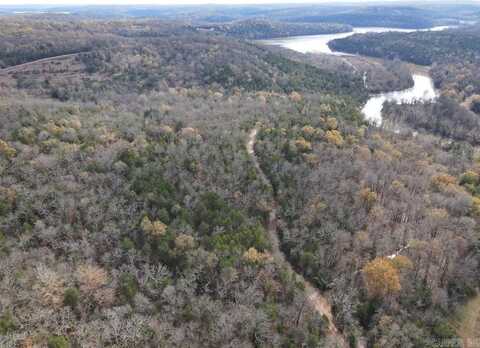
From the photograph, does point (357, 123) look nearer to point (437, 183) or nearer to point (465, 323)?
point (437, 183)

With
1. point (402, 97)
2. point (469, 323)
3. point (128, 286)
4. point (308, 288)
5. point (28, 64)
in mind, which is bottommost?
point (469, 323)

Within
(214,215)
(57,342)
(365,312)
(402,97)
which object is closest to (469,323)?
(365,312)

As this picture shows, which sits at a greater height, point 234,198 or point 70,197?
point 70,197

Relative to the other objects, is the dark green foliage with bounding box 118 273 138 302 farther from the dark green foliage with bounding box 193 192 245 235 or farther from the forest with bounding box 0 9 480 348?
the dark green foliage with bounding box 193 192 245 235

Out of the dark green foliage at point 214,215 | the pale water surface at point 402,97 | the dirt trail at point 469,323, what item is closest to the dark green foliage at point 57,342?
the dark green foliage at point 214,215

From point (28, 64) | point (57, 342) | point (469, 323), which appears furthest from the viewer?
point (28, 64)

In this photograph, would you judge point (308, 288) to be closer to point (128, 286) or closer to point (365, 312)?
point (365, 312)

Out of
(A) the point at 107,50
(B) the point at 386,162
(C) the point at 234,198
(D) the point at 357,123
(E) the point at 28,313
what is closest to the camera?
(E) the point at 28,313

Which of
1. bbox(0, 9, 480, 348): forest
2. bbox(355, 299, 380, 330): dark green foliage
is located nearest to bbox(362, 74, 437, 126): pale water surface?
bbox(0, 9, 480, 348): forest

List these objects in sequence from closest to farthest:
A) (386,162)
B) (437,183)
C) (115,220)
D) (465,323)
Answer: (465,323), (115,220), (437,183), (386,162)

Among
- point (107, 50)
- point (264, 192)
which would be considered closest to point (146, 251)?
point (264, 192)
